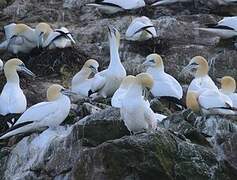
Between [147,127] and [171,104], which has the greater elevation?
[147,127]

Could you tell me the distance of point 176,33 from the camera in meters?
21.2

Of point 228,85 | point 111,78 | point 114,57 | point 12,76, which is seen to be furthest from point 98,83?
point 228,85

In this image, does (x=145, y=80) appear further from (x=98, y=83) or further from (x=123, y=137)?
(x=98, y=83)

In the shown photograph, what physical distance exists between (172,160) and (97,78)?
529 cm

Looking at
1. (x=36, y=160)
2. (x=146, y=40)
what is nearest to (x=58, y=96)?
(x=36, y=160)

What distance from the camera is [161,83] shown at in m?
17.5

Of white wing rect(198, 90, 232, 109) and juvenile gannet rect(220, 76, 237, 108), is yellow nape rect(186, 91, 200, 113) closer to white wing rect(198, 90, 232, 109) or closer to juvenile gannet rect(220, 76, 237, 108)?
white wing rect(198, 90, 232, 109)

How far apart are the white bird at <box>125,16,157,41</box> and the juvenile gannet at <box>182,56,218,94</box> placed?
1.39m

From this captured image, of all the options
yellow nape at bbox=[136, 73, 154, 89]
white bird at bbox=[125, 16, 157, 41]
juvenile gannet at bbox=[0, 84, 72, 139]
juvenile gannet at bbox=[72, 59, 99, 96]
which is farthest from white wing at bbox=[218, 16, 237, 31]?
yellow nape at bbox=[136, 73, 154, 89]

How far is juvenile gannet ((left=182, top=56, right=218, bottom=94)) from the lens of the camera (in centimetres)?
1733

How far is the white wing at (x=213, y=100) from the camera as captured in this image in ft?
51.3

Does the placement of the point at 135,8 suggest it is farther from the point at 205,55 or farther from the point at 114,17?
the point at 205,55

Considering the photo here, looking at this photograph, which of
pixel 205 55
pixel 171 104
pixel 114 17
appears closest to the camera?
pixel 171 104

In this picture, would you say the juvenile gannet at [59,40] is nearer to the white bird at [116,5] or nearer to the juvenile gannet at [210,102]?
the white bird at [116,5]
